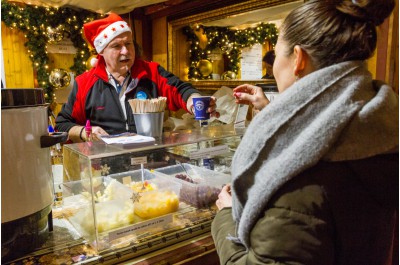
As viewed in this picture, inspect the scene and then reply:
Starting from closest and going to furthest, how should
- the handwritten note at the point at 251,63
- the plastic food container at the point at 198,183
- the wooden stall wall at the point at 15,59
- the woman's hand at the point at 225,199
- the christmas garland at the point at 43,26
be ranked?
the woman's hand at the point at 225,199
the plastic food container at the point at 198,183
the handwritten note at the point at 251,63
the christmas garland at the point at 43,26
the wooden stall wall at the point at 15,59

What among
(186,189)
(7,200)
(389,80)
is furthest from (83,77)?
(389,80)

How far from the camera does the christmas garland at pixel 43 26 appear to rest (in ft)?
12.7

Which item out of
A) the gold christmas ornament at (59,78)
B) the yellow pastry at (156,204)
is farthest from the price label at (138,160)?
the gold christmas ornament at (59,78)

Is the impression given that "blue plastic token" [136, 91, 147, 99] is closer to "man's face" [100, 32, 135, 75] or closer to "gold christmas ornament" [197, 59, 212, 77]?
"man's face" [100, 32, 135, 75]

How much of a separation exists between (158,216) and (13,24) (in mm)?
3666

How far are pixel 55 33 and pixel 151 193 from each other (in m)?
3.50

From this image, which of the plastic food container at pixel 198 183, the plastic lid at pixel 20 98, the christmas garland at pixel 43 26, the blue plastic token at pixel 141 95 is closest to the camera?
the plastic lid at pixel 20 98

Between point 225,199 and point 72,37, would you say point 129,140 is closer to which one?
point 225,199

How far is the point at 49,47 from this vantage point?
4.19 meters

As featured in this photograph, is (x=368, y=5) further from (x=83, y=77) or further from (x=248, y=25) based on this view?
(x=248, y=25)

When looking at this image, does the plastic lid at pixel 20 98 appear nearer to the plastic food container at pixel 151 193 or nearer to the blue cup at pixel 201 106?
the plastic food container at pixel 151 193

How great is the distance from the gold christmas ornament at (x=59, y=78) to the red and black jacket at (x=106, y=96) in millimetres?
1851

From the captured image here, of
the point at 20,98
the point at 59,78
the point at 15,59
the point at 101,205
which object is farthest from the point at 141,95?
the point at 15,59

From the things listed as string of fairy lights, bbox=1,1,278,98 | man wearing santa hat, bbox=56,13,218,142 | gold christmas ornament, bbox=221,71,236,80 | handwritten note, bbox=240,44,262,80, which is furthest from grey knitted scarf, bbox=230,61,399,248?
gold christmas ornament, bbox=221,71,236,80
